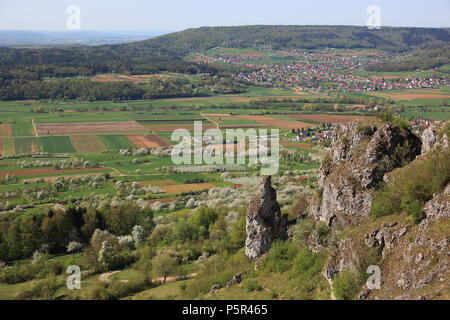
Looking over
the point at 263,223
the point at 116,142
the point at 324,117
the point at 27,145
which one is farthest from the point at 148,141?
the point at 263,223

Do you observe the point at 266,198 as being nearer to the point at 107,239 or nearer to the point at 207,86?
the point at 107,239

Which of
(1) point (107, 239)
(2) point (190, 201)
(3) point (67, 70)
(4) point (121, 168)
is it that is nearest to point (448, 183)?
(1) point (107, 239)

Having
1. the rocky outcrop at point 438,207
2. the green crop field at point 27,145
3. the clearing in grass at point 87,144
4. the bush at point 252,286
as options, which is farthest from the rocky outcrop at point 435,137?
the green crop field at point 27,145

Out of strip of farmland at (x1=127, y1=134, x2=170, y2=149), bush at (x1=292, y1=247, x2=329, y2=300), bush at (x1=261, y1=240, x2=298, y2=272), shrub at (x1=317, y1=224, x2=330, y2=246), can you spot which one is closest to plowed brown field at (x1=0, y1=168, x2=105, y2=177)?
strip of farmland at (x1=127, y1=134, x2=170, y2=149)

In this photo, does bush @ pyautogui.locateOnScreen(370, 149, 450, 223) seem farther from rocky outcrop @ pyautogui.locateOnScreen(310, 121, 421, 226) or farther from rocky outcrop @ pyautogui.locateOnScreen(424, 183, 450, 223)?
rocky outcrop @ pyautogui.locateOnScreen(310, 121, 421, 226)
